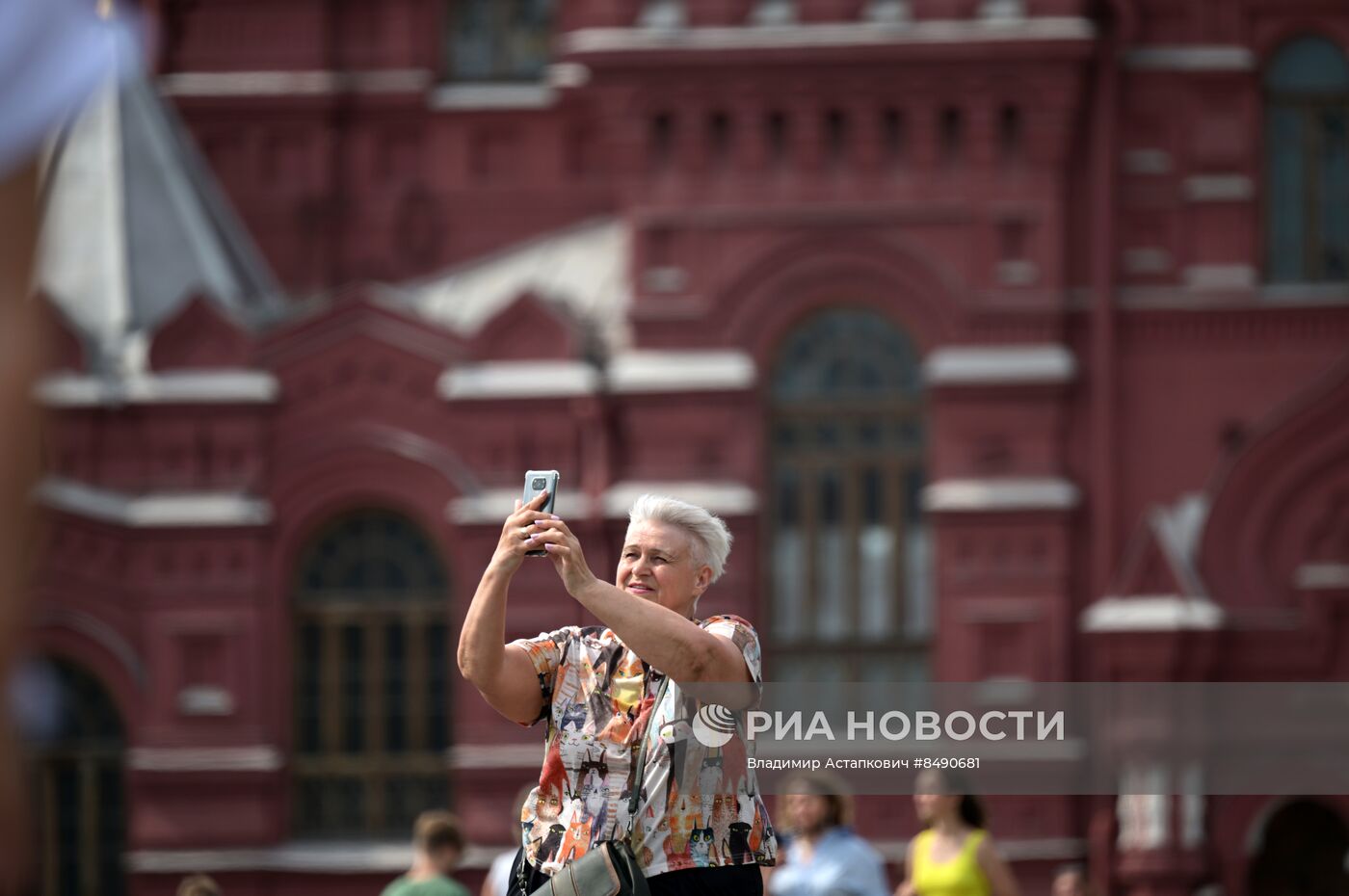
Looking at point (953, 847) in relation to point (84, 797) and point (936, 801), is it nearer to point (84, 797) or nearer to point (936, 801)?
point (936, 801)

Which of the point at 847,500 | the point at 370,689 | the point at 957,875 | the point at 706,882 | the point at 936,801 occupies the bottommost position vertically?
the point at 706,882

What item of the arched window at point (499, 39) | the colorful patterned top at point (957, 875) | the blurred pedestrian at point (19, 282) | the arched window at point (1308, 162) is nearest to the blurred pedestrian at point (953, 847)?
the colorful patterned top at point (957, 875)

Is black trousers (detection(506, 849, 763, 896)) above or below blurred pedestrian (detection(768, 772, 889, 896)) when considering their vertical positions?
below

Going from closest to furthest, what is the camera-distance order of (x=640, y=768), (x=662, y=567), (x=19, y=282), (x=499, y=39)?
(x=19, y=282)
(x=640, y=768)
(x=662, y=567)
(x=499, y=39)

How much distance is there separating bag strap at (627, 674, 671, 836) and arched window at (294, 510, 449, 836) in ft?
47.0

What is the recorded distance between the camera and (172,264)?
796 inches

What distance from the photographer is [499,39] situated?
2080 cm

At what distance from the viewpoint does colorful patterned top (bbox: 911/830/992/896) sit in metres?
9.23

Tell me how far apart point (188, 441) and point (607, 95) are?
407cm

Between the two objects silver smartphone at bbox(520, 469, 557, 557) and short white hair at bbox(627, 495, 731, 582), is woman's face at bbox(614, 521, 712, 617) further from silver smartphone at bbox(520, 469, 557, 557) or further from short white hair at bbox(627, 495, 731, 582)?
silver smartphone at bbox(520, 469, 557, 557)
